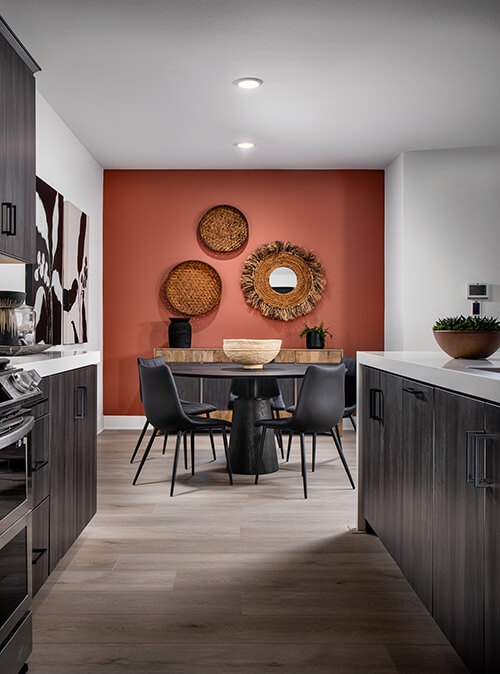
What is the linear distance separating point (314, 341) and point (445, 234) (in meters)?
1.54

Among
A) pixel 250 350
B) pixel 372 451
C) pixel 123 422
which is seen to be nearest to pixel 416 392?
pixel 372 451

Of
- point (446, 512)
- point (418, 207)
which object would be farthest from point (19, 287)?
point (418, 207)

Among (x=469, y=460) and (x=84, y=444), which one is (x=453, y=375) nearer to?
(x=469, y=460)

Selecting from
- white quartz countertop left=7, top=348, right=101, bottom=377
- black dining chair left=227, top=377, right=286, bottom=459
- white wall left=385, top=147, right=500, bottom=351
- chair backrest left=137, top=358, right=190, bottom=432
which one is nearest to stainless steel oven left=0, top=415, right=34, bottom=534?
white quartz countertop left=7, top=348, right=101, bottom=377

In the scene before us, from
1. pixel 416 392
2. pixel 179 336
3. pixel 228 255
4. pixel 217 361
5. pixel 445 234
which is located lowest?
pixel 217 361

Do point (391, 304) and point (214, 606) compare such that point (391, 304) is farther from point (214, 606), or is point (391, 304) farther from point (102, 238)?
point (214, 606)

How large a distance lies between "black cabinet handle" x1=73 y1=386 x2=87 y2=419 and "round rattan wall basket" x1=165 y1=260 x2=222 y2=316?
358cm

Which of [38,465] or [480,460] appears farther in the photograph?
[38,465]

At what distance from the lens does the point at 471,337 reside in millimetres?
2268

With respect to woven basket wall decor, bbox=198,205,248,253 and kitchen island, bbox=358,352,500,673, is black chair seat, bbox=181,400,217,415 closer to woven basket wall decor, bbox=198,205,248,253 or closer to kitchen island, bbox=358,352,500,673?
kitchen island, bbox=358,352,500,673

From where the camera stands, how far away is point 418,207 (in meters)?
5.70

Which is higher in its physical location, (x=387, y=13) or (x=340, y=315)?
(x=387, y=13)

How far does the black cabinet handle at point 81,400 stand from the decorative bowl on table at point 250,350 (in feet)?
5.19

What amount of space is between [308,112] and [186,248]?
2167mm
